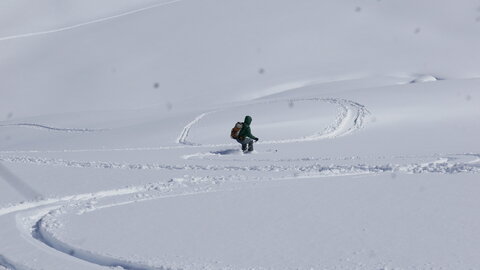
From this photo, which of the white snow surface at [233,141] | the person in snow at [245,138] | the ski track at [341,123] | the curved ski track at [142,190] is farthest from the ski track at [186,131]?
the curved ski track at [142,190]

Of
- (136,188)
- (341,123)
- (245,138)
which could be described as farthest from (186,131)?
(136,188)

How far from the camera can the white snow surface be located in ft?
23.3

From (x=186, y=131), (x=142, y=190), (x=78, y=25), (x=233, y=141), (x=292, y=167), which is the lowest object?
(x=142, y=190)

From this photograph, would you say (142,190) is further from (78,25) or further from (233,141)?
(78,25)

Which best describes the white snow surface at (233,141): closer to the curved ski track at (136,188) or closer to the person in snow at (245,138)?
the curved ski track at (136,188)

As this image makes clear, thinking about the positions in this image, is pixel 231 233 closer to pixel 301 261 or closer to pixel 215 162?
pixel 301 261

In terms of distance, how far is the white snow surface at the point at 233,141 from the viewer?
7.11 metres

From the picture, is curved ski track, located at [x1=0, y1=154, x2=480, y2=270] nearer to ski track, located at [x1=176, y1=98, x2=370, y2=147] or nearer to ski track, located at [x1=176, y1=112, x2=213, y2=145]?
ski track, located at [x1=176, y1=112, x2=213, y2=145]

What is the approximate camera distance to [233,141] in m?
19.0

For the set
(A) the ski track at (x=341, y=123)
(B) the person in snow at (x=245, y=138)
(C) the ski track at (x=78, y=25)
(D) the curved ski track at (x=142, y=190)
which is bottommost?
(D) the curved ski track at (x=142, y=190)

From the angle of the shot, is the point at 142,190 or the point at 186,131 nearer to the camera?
the point at 142,190

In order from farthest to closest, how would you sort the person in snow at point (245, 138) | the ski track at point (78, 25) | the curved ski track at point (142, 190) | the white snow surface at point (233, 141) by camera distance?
the ski track at point (78, 25) → the person in snow at point (245, 138) → the curved ski track at point (142, 190) → the white snow surface at point (233, 141)

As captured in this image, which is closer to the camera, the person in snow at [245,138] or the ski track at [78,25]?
the person in snow at [245,138]

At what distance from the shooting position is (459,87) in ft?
75.9
